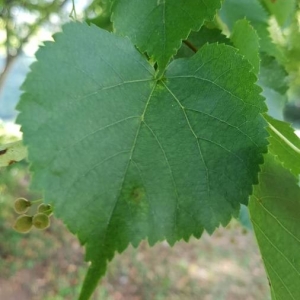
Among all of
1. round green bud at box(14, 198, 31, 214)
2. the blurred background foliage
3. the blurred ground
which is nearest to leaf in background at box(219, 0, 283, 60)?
round green bud at box(14, 198, 31, 214)

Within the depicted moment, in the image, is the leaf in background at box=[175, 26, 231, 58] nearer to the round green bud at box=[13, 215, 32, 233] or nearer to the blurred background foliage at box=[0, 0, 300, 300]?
the round green bud at box=[13, 215, 32, 233]

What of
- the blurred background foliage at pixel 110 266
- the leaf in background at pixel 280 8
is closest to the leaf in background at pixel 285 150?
the leaf in background at pixel 280 8

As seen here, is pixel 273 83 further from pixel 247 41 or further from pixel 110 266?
pixel 110 266

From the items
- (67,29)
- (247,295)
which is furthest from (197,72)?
(247,295)

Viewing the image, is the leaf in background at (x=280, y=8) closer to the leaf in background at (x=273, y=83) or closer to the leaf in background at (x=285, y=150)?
the leaf in background at (x=273, y=83)

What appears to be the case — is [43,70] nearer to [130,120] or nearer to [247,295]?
[130,120]
